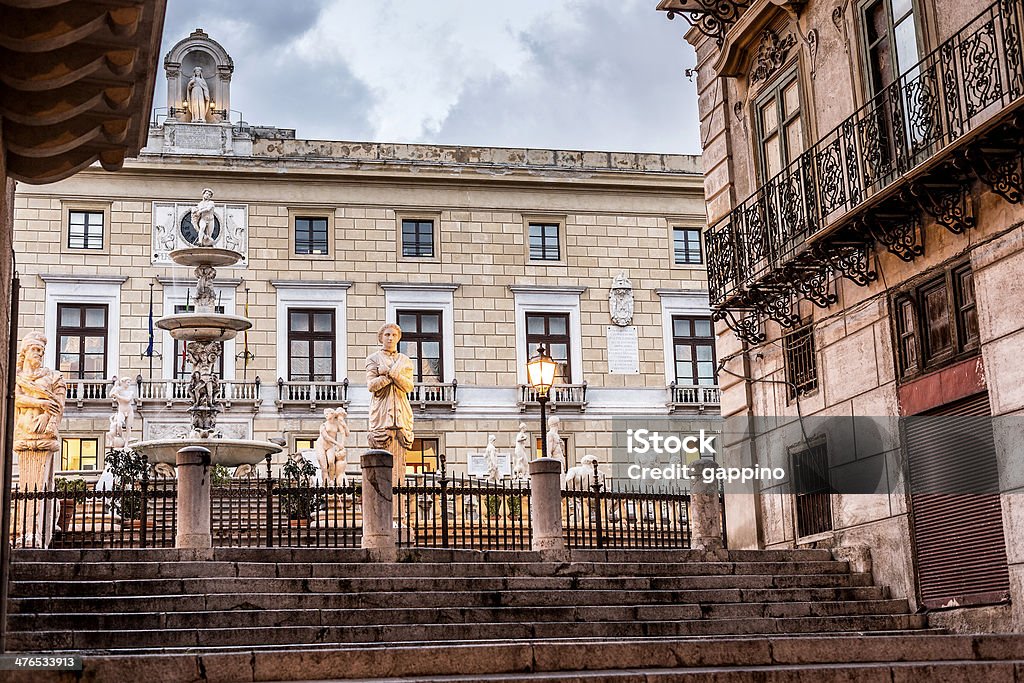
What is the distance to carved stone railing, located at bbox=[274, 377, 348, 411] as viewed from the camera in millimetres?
42875

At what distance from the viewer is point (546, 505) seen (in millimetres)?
18344

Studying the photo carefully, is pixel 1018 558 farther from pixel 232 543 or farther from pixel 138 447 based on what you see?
pixel 138 447

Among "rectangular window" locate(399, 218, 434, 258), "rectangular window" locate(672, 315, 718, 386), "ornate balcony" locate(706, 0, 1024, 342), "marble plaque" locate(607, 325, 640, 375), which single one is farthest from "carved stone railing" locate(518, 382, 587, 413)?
"ornate balcony" locate(706, 0, 1024, 342)

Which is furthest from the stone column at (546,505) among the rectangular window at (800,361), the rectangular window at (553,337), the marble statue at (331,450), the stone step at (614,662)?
the rectangular window at (553,337)

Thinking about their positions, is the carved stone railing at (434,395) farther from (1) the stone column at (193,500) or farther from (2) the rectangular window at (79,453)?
(1) the stone column at (193,500)

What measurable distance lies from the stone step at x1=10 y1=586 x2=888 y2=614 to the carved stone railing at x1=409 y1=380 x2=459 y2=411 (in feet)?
89.6

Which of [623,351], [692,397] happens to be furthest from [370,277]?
[692,397]

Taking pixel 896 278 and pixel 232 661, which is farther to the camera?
pixel 896 278

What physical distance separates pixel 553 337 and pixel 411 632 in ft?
106

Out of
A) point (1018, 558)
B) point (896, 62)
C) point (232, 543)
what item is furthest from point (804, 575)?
point (232, 543)

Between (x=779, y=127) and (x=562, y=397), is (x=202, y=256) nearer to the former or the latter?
(x=779, y=127)

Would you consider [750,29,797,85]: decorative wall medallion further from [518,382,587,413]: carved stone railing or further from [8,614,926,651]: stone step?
[518,382,587,413]: carved stone railing

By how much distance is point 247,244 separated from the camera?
44.3m

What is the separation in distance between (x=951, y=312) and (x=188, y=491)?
9.34 meters
